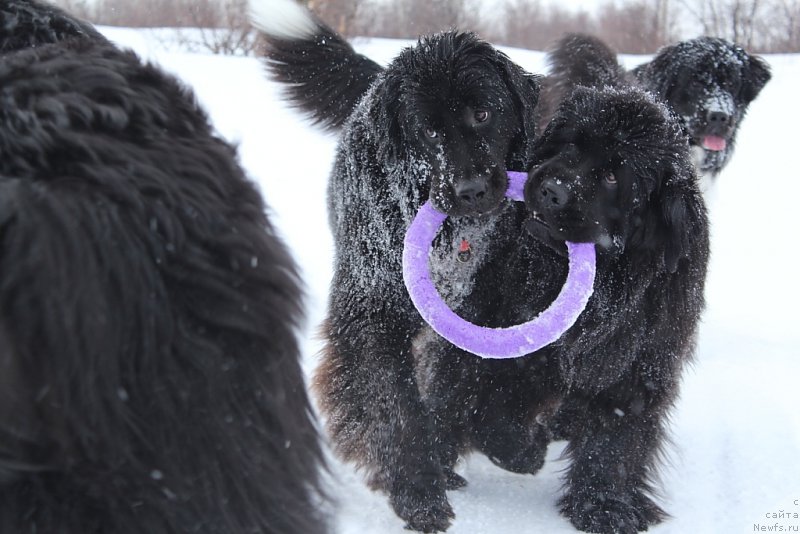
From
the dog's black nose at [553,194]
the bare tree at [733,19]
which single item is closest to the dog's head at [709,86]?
the dog's black nose at [553,194]

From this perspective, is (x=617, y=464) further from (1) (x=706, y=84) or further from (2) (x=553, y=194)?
(1) (x=706, y=84)

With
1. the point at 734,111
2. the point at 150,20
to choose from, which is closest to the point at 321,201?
the point at 734,111

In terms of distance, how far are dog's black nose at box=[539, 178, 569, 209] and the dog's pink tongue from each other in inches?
104

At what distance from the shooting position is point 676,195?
3.03 m

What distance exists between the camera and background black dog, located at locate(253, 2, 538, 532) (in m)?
3.12

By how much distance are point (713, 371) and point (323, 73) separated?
Answer: 2.81 metres

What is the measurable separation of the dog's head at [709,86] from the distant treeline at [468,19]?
288 inches

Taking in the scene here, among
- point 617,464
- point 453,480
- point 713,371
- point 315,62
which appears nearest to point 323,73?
point 315,62

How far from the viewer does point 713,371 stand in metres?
4.57

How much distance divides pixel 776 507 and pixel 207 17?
15.7 metres

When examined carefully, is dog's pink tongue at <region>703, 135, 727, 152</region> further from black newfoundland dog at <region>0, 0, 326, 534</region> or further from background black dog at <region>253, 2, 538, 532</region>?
black newfoundland dog at <region>0, 0, 326, 534</region>

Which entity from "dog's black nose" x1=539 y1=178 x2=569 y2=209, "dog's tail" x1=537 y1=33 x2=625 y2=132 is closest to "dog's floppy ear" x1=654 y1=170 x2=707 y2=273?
"dog's black nose" x1=539 y1=178 x2=569 y2=209

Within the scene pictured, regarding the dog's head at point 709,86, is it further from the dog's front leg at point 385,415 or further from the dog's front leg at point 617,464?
the dog's front leg at point 385,415

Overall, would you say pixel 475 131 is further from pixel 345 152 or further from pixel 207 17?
pixel 207 17
